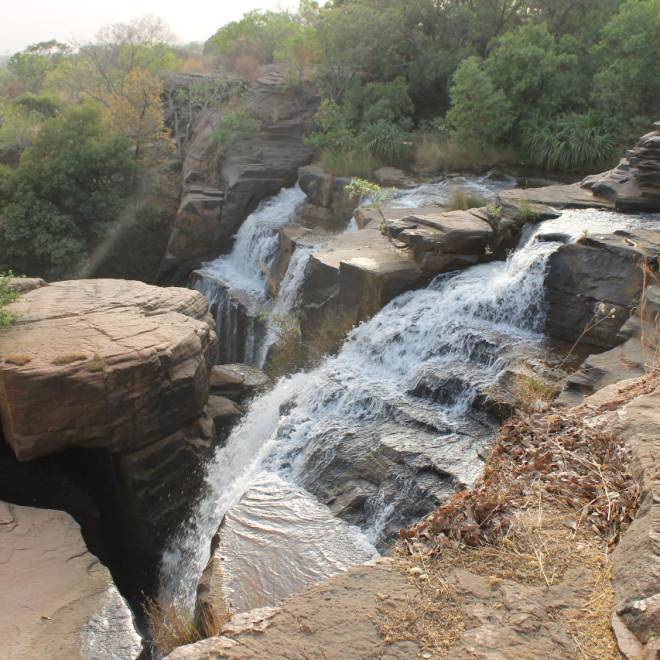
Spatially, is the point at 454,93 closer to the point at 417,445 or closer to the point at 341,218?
the point at 341,218

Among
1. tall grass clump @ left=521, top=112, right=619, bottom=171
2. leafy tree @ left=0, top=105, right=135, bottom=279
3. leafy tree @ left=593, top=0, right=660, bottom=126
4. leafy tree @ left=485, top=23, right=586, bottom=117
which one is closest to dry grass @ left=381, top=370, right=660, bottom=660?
tall grass clump @ left=521, top=112, right=619, bottom=171

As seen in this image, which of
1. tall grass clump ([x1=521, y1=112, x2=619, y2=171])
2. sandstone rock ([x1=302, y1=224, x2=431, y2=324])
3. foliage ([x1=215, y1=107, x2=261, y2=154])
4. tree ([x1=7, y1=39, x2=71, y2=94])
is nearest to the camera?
sandstone rock ([x1=302, y1=224, x2=431, y2=324])

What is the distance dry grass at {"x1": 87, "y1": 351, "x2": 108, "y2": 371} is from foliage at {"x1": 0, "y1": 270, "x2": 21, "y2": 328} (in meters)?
1.39

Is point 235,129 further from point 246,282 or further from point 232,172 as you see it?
point 246,282

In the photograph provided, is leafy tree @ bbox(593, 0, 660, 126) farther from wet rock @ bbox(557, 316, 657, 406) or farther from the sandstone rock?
wet rock @ bbox(557, 316, 657, 406)

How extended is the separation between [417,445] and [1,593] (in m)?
3.97

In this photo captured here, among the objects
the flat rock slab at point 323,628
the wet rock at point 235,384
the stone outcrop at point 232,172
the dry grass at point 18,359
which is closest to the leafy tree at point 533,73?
the stone outcrop at point 232,172

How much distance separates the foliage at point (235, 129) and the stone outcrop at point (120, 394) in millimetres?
9727

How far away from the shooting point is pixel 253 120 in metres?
16.9

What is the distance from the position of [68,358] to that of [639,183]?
7.93 m

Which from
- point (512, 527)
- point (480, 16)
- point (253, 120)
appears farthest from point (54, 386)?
point (480, 16)

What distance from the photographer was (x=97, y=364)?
6.30 meters

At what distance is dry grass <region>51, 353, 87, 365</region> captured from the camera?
6.20 metres

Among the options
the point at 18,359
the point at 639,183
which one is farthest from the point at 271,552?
the point at 639,183
